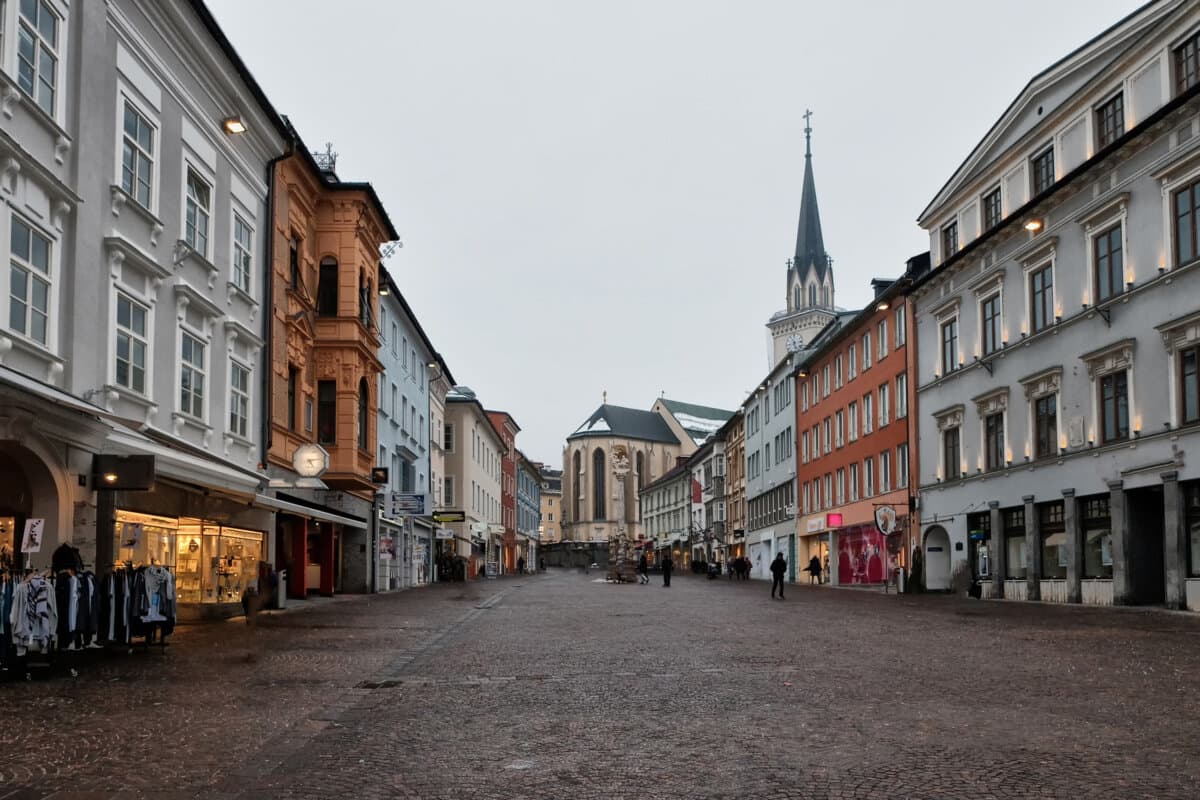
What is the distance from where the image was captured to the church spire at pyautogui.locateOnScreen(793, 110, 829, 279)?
116m

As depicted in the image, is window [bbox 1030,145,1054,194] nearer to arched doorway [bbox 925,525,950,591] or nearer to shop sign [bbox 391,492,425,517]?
arched doorway [bbox 925,525,950,591]

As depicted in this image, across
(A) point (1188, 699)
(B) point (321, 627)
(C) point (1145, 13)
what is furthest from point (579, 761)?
(C) point (1145, 13)

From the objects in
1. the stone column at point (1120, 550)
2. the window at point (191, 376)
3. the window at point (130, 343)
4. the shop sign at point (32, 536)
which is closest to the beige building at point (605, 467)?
the stone column at point (1120, 550)

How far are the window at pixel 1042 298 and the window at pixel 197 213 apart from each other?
2136 centimetres

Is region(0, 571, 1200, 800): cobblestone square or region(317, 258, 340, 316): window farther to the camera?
region(317, 258, 340, 316): window

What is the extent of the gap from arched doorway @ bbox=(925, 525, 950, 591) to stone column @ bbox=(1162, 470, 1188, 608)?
14.9m

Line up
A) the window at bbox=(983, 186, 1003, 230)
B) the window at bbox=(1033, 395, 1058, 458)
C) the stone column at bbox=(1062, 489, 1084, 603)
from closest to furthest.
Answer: the stone column at bbox=(1062, 489, 1084, 603) → the window at bbox=(1033, 395, 1058, 458) → the window at bbox=(983, 186, 1003, 230)

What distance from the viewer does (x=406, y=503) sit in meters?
41.2

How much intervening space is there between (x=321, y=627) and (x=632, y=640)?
6413mm

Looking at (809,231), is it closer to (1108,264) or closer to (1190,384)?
(1108,264)

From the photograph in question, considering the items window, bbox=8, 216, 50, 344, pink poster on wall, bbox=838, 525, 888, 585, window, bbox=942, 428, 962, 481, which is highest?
window, bbox=8, 216, 50, 344

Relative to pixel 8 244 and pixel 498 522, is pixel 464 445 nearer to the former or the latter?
pixel 498 522

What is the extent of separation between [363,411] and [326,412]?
2474 millimetres

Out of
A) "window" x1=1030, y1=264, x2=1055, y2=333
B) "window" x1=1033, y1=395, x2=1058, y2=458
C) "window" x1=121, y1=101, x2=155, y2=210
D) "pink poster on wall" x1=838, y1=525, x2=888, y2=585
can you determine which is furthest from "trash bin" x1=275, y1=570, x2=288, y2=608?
"pink poster on wall" x1=838, y1=525, x2=888, y2=585
